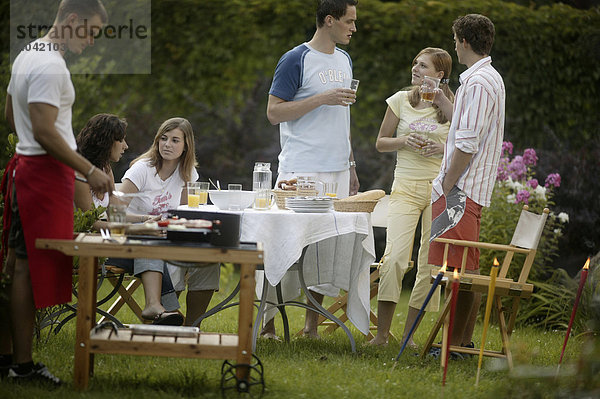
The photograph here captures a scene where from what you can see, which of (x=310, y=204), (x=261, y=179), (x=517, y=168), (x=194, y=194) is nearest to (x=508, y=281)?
(x=310, y=204)

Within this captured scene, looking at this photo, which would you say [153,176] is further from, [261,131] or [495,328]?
[261,131]

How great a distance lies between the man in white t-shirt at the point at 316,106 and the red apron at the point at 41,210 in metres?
1.68

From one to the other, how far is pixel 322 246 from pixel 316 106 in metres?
0.83

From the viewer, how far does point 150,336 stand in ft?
11.3

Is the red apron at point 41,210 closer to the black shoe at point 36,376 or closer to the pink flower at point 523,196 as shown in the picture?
the black shoe at point 36,376

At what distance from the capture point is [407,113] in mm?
5004

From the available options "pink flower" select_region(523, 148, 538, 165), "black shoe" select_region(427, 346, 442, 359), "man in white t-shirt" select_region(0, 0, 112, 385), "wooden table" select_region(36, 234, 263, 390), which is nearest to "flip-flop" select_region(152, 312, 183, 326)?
"wooden table" select_region(36, 234, 263, 390)

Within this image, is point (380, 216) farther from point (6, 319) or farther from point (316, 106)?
point (6, 319)

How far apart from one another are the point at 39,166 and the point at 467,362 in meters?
2.61

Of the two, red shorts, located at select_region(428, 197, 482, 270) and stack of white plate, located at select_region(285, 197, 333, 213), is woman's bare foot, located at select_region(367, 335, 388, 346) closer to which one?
red shorts, located at select_region(428, 197, 482, 270)

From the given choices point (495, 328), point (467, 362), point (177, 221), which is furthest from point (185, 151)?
point (495, 328)

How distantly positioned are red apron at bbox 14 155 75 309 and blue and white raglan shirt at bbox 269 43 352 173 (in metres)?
1.72

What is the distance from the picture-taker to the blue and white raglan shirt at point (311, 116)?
4.76m

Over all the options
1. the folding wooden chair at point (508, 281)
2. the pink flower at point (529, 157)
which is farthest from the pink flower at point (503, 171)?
the folding wooden chair at point (508, 281)
